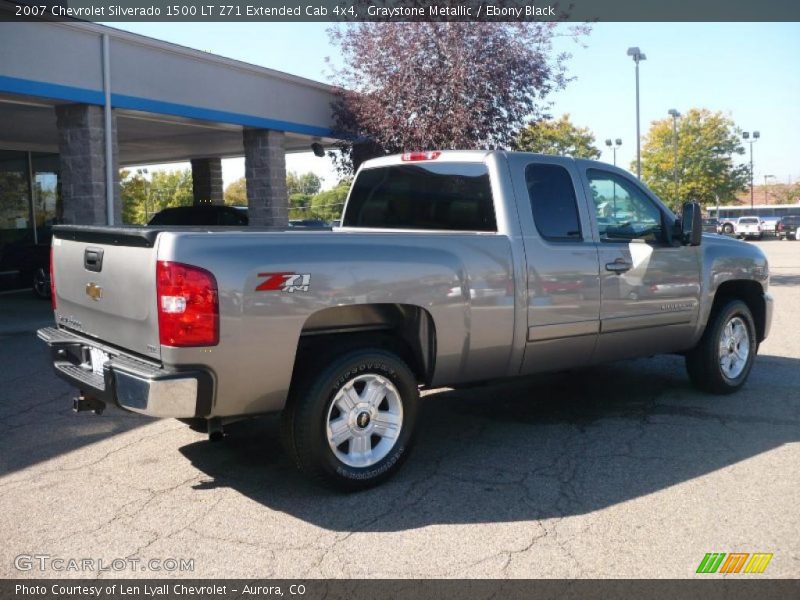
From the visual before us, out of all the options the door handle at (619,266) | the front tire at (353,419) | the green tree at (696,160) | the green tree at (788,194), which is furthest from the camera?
the green tree at (788,194)

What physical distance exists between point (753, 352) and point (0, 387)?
6872 millimetres

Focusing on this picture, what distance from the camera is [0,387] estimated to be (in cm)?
733

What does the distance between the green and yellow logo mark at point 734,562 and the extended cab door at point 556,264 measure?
1.92 metres

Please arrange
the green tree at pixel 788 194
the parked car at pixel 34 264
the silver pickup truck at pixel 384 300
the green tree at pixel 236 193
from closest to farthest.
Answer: the silver pickup truck at pixel 384 300, the parked car at pixel 34 264, the green tree at pixel 236 193, the green tree at pixel 788 194

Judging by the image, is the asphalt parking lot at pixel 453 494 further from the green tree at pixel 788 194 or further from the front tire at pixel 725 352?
the green tree at pixel 788 194

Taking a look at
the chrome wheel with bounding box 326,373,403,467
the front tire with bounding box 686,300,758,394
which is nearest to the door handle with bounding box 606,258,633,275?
the front tire with bounding box 686,300,758,394

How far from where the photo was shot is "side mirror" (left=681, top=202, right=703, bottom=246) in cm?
603

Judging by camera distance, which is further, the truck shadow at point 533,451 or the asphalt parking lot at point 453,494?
the truck shadow at point 533,451

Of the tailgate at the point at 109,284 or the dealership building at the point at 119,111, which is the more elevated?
the dealership building at the point at 119,111

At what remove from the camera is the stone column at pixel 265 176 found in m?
Answer: 15.5

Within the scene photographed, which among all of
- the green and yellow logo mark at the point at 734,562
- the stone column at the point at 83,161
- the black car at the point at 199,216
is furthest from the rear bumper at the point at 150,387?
the black car at the point at 199,216

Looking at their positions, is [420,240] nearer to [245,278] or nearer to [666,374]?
[245,278]
